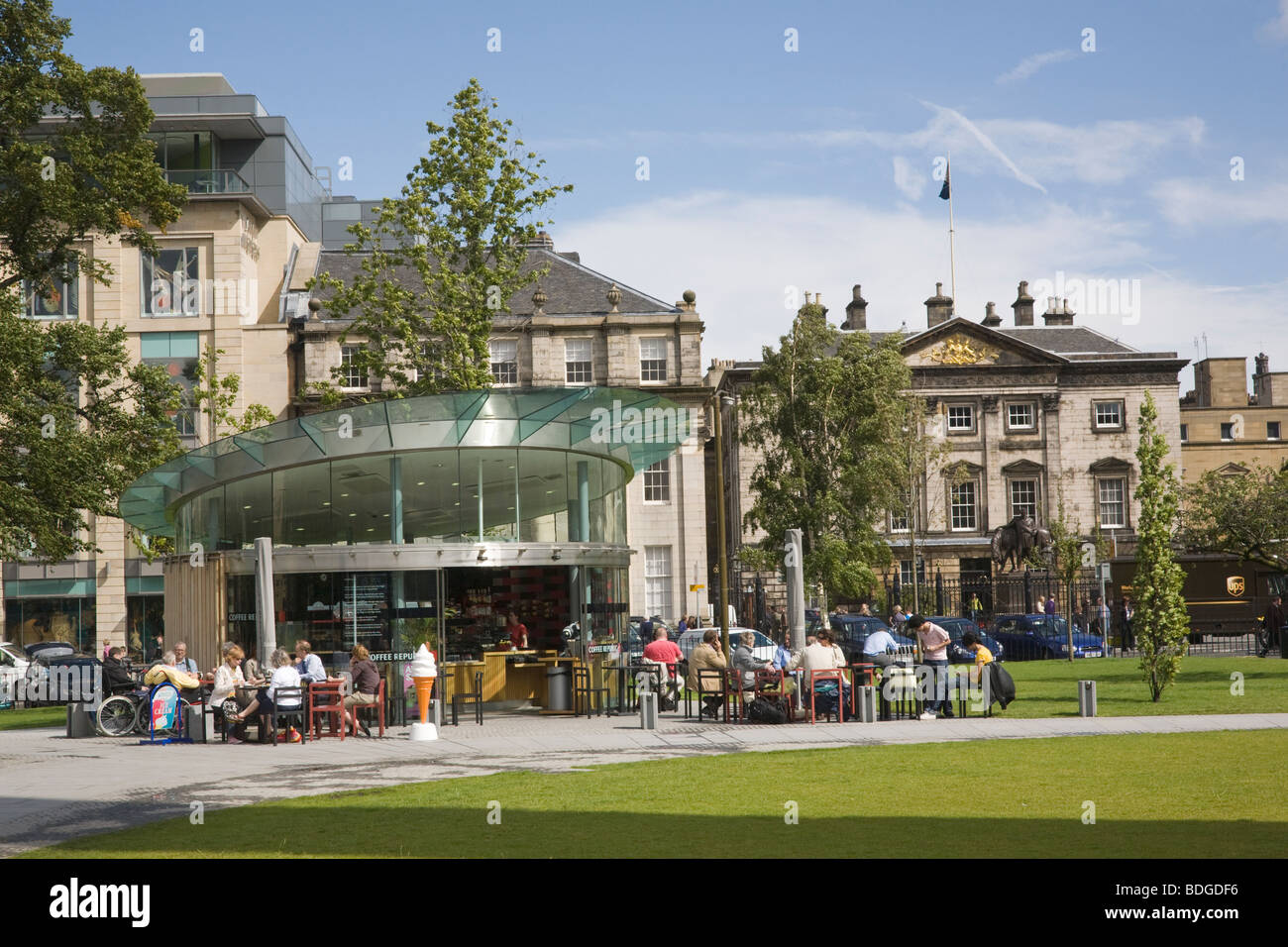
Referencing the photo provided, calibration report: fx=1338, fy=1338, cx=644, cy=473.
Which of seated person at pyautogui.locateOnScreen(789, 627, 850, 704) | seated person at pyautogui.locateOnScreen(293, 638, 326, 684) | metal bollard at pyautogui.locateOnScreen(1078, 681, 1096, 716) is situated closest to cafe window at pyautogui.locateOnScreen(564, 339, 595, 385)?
seated person at pyautogui.locateOnScreen(293, 638, 326, 684)

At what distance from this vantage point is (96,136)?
29391mm

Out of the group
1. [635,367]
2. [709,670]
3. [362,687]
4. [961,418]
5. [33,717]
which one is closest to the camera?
[362,687]

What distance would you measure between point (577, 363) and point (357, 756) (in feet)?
132

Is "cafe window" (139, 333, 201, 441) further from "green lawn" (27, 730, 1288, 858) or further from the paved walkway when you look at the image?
"green lawn" (27, 730, 1288, 858)

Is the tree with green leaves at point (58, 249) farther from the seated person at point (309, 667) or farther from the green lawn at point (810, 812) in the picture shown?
the green lawn at point (810, 812)

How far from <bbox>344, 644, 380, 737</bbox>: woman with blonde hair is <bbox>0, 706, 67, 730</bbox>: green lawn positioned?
7.67m

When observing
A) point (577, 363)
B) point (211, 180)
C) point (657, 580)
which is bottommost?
point (657, 580)

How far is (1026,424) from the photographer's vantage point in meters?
68.8

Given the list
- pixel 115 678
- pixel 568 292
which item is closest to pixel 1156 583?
pixel 115 678

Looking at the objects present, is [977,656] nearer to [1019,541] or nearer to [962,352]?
[1019,541]
